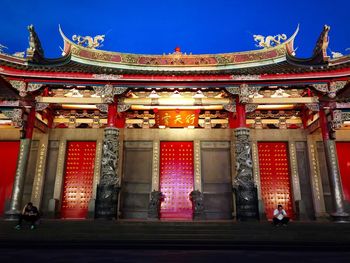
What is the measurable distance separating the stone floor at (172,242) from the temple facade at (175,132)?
1888 millimetres

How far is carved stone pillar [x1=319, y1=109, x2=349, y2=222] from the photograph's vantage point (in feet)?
31.0

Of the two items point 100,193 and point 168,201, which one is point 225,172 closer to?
point 168,201

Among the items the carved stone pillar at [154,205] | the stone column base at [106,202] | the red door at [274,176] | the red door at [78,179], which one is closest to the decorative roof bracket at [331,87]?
the red door at [274,176]

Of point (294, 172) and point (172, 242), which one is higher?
point (294, 172)

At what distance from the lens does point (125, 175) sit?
12.6m

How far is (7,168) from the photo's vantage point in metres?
12.5

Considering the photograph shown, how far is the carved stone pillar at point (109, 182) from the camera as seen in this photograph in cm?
934

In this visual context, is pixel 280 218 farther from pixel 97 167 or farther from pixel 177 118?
pixel 97 167

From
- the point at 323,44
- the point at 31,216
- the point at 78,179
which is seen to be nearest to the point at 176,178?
the point at 78,179

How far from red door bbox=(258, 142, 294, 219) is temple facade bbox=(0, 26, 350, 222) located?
0.05m

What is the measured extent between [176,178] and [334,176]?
643cm

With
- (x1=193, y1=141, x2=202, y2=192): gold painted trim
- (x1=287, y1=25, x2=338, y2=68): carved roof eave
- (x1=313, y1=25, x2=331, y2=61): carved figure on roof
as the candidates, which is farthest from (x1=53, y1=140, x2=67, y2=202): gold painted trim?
(x1=313, y1=25, x2=331, y2=61): carved figure on roof

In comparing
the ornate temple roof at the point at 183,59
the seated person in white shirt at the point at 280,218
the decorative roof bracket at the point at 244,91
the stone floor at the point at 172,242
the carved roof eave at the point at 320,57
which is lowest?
the stone floor at the point at 172,242

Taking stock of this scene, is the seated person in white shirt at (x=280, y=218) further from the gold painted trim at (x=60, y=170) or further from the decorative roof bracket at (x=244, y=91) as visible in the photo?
the gold painted trim at (x=60, y=170)
